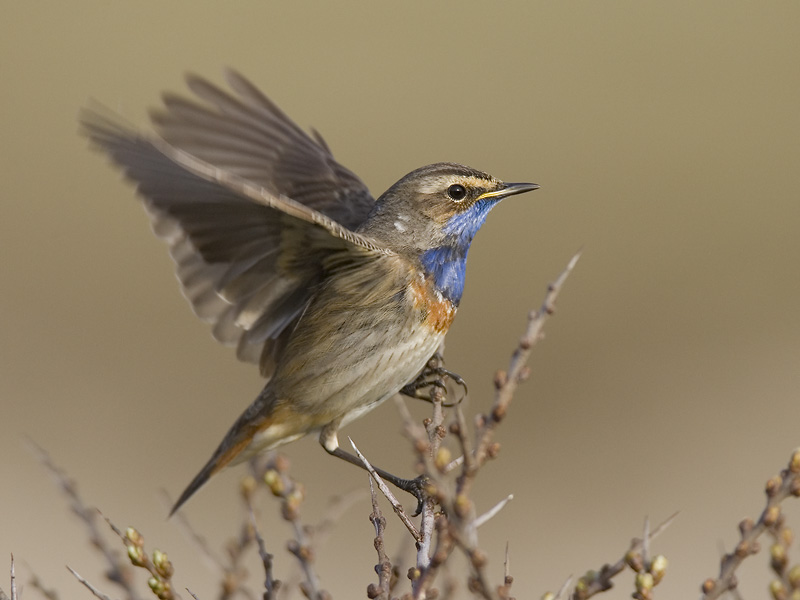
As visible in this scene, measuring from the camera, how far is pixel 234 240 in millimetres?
4934

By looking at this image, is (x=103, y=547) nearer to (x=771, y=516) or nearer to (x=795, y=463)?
(x=771, y=516)

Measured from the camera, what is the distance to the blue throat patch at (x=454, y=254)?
17.5ft

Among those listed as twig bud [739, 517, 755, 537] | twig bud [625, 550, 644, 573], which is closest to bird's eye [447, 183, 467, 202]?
twig bud [625, 550, 644, 573]

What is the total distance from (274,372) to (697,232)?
8514 mm

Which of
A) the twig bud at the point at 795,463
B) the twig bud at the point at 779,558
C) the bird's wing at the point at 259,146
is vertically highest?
the bird's wing at the point at 259,146

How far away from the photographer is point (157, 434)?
36.6 feet

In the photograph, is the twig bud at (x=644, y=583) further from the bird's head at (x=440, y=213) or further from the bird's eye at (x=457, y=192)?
the bird's eye at (x=457, y=192)

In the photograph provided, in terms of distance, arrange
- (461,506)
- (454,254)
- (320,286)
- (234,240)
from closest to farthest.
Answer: (461,506)
(234,240)
(320,286)
(454,254)

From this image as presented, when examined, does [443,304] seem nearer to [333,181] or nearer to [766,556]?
[333,181]

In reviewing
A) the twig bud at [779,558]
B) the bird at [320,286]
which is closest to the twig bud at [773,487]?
the twig bud at [779,558]

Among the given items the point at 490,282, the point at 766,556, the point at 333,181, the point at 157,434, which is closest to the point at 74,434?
the point at 157,434

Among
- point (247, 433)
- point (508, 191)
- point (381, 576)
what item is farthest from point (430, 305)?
point (381, 576)

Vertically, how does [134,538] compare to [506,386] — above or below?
below

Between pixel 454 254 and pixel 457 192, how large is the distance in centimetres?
33
